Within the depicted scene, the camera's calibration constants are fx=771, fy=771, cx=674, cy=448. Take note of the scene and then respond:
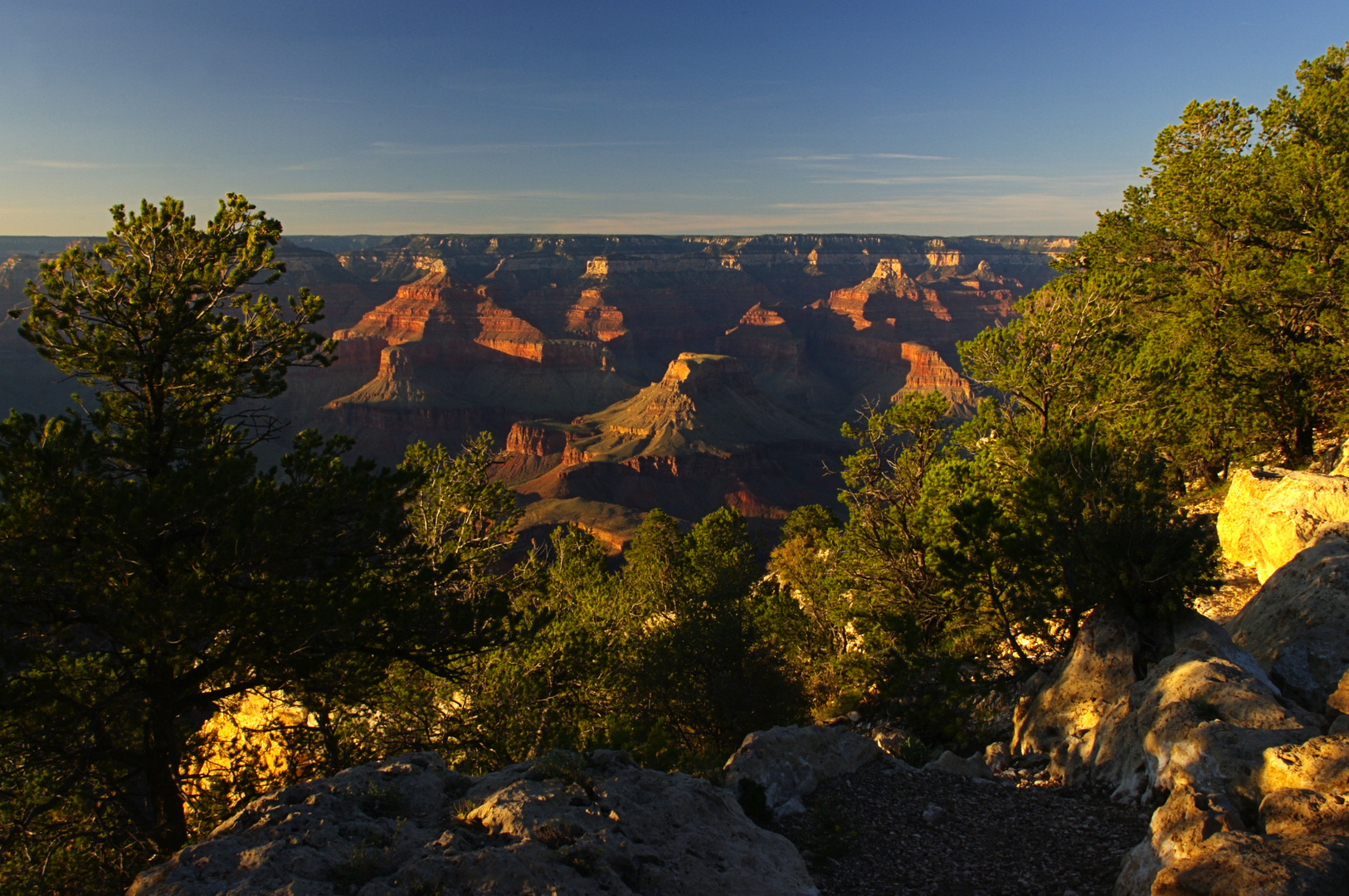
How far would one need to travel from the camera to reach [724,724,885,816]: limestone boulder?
1108 centimetres

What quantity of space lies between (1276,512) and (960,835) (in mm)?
12311

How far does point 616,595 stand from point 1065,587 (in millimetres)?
11595

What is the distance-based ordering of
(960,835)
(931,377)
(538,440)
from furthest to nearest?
(931,377), (538,440), (960,835)

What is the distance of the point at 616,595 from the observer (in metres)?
21.8

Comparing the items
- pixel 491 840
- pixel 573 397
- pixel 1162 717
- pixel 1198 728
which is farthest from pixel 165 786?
pixel 573 397

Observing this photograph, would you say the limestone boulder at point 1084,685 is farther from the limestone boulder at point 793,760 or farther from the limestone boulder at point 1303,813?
the limestone boulder at point 1303,813

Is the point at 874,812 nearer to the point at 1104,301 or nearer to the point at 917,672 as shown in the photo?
the point at 917,672

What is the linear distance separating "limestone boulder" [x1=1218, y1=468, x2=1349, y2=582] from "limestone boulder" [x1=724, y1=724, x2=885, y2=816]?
10677 millimetres

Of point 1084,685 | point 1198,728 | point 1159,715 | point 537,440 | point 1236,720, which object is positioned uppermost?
point 1198,728

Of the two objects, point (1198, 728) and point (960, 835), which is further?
point (960, 835)

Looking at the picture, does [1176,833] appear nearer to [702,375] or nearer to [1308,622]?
[1308,622]

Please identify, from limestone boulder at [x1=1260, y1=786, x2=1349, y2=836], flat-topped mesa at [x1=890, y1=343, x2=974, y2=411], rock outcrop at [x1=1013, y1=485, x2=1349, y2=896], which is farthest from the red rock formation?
limestone boulder at [x1=1260, y1=786, x2=1349, y2=836]

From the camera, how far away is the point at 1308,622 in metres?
13.1

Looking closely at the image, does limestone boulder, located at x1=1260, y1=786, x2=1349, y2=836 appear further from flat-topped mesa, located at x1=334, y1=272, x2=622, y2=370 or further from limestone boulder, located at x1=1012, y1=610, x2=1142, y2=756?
flat-topped mesa, located at x1=334, y1=272, x2=622, y2=370
